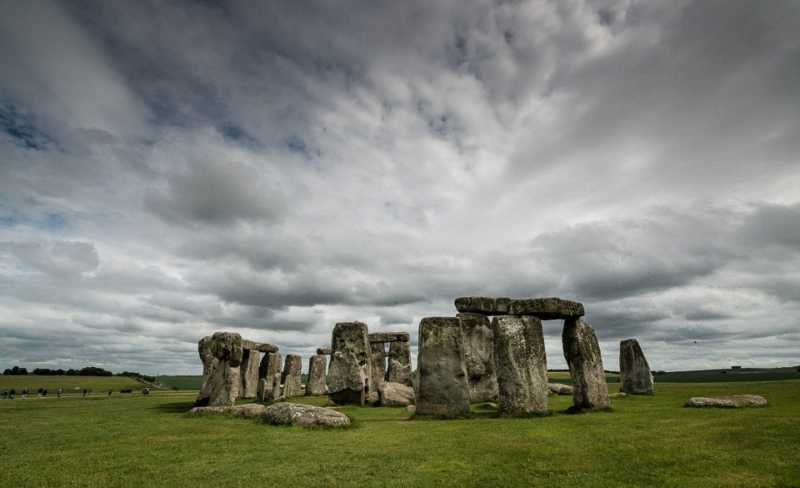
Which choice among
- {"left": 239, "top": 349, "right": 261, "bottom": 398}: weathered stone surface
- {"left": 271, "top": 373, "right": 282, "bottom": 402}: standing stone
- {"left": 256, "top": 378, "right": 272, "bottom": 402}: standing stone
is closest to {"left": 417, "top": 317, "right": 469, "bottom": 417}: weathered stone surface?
{"left": 256, "top": 378, "right": 272, "bottom": 402}: standing stone

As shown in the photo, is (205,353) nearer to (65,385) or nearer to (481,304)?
(481,304)

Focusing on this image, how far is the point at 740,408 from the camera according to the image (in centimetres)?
1420

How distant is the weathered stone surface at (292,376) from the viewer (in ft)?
98.5

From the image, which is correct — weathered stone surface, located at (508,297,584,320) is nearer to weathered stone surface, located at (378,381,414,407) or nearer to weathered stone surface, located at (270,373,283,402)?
weathered stone surface, located at (378,381,414,407)

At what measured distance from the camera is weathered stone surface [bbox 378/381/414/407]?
20.0 m

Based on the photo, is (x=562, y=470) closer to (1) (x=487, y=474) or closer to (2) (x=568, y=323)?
(1) (x=487, y=474)

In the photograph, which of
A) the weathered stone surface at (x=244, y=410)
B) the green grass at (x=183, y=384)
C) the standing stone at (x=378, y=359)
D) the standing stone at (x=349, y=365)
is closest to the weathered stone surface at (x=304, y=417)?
the weathered stone surface at (x=244, y=410)

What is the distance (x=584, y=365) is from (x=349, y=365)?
10.8 metres

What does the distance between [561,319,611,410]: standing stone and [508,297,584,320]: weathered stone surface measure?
80 centimetres

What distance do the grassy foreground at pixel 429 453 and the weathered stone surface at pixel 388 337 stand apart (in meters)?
15.6

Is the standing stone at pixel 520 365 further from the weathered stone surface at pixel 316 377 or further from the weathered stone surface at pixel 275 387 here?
the weathered stone surface at pixel 316 377

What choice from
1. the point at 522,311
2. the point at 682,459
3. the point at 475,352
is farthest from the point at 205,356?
the point at 682,459

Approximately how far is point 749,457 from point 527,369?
6.60 meters

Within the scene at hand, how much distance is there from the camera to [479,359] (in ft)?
69.1
